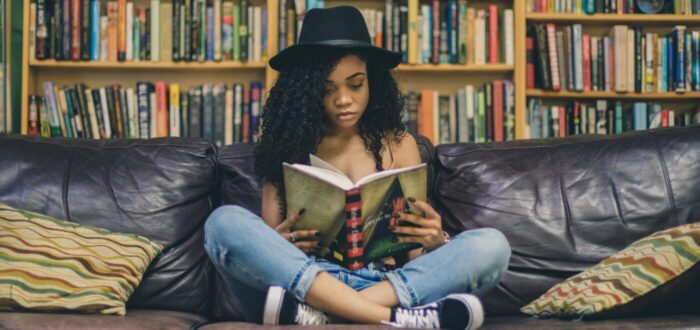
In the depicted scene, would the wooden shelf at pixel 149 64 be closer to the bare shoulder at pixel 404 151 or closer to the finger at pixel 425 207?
the bare shoulder at pixel 404 151

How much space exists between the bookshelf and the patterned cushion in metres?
1.51

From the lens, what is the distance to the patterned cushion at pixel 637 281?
144cm

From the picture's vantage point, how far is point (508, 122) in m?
3.05

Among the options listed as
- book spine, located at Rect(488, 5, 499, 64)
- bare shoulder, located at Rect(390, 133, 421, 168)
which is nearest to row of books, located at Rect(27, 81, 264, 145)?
book spine, located at Rect(488, 5, 499, 64)

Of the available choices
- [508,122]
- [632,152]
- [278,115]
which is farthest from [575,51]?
[278,115]

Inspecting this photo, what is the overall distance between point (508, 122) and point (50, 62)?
1.91m

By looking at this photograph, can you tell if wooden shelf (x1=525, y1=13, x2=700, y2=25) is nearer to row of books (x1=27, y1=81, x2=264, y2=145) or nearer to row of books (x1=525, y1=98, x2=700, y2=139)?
row of books (x1=525, y1=98, x2=700, y2=139)

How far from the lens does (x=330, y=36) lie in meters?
1.81

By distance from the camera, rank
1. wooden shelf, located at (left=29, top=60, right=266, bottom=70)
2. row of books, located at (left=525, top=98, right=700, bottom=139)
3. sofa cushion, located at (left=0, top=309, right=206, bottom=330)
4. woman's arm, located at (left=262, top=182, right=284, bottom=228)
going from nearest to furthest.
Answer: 1. sofa cushion, located at (left=0, top=309, right=206, bottom=330)
2. woman's arm, located at (left=262, top=182, right=284, bottom=228)
3. wooden shelf, located at (left=29, top=60, right=266, bottom=70)
4. row of books, located at (left=525, top=98, right=700, bottom=139)

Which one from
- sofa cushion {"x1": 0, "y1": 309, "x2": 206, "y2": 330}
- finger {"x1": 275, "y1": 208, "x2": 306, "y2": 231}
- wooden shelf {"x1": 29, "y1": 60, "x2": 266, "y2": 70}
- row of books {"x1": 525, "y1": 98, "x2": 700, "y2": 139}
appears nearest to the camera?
sofa cushion {"x1": 0, "y1": 309, "x2": 206, "y2": 330}

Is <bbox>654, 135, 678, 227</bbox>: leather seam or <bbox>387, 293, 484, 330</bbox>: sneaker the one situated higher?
<bbox>654, 135, 678, 227</bbox>: leather seam

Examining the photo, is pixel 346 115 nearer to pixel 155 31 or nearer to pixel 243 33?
pixel 243 33

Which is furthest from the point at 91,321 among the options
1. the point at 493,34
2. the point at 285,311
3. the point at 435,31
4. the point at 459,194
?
the point at 493,34

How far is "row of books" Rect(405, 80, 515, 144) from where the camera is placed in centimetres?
306
